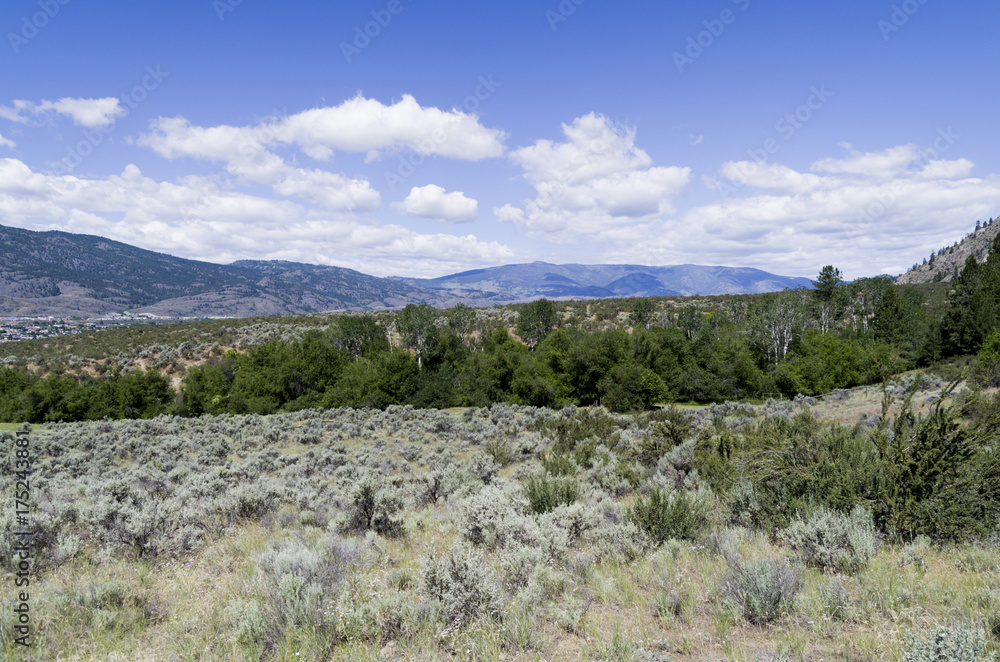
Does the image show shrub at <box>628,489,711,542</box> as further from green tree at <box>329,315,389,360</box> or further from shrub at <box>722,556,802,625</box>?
green tree at <box>329,315,389,360</box>

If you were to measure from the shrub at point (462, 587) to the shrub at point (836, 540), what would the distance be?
153 inches

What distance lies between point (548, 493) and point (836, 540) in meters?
4.23

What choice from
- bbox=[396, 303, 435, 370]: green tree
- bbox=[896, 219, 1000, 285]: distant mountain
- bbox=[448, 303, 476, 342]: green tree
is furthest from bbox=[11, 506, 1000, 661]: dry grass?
bbox=[896, 219, 1000, 285]: distant mountain

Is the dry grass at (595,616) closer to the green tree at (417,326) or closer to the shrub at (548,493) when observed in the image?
the shrub at (548,493)

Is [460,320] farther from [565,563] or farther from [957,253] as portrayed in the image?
[957,253]

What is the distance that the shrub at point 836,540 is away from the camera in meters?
4.85

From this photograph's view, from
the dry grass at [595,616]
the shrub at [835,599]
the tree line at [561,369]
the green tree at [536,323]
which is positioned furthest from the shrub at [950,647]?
the green tree at [536,323]

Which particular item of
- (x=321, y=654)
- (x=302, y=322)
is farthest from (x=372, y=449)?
(x=302, y=322)

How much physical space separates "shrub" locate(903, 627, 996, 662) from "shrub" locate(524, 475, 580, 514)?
5020 mm

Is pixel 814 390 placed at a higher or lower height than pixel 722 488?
lower

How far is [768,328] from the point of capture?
4553cm

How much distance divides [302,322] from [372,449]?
2430 inches

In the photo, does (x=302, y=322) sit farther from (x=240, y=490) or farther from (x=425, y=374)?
(x=240, y=490)

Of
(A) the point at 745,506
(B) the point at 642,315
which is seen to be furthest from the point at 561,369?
(A) the point at 745,506
